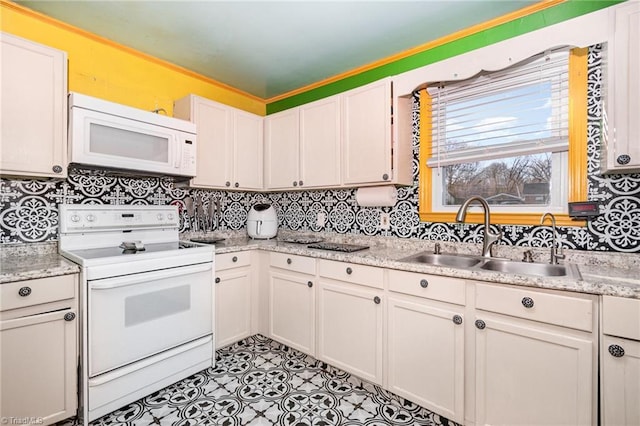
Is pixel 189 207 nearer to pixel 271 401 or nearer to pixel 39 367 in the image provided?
pixel 39 367

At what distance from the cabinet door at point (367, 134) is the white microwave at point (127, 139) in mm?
1206

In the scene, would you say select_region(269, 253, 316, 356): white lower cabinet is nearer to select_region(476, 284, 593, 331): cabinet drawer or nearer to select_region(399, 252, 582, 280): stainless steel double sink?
select_region(399, 252, 582, 280): stainless steel double sink

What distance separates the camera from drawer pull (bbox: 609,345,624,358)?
1.13 m

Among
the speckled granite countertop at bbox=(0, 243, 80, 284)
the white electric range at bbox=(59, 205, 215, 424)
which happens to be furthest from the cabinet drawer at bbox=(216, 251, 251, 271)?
the speckled granite countertop at bbox=(0, 243, 80, 284)

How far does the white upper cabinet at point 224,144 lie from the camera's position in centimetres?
245

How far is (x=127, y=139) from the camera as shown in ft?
6.46

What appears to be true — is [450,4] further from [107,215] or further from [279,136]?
[107,215]

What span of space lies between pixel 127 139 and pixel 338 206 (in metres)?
1.68

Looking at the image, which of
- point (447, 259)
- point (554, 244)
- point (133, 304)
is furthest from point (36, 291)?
point (554, 244)

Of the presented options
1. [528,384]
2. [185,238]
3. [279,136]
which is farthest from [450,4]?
[185,238]

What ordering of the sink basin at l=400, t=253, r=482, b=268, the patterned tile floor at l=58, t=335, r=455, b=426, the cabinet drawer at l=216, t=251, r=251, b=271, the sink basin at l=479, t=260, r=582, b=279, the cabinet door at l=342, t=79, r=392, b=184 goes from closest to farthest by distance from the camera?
the sink basin at l=479, t=260, r=582, b=279 → the patterned tile floor at l=58, t=335, r=455, b=426 → the sink basin at l=400, t=253, r=482, b=268 → the cabinet door at l=342, t=79, r=392, b=184 → the cabinet drawer at l=216, t=251, r=251, b=271

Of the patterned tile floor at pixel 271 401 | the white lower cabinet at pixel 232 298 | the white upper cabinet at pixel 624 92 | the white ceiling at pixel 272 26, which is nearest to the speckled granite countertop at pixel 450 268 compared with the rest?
the white lower cabinet at pixel 232 298

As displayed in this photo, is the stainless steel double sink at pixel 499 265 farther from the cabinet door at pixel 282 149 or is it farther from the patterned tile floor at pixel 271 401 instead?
Result: the cabinet door at pixel 282 149

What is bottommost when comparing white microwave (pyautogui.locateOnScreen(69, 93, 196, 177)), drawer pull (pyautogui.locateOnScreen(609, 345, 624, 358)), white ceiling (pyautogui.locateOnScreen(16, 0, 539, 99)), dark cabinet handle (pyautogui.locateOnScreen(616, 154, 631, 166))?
drawer pull (pyautogui.locateOnScreen(609, 345, 624, 358))
